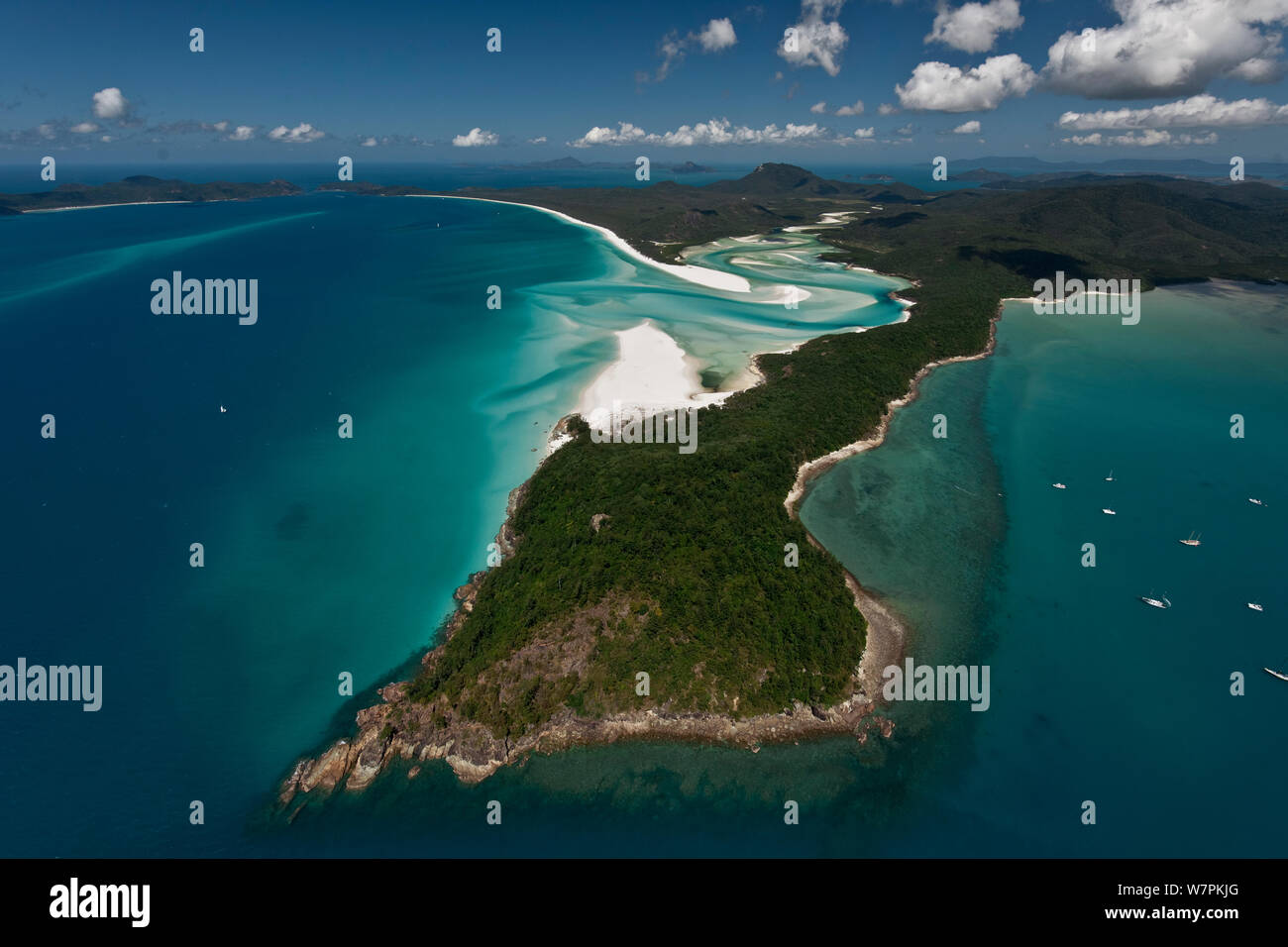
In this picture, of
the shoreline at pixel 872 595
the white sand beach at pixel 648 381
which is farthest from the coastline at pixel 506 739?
the white sand beach at pixel 648 381

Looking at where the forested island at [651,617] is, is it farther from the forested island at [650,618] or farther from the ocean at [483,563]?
the ocean at [483,563]

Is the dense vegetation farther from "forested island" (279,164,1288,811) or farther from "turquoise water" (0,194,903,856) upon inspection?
"turquoise water" (0,194,903,856)

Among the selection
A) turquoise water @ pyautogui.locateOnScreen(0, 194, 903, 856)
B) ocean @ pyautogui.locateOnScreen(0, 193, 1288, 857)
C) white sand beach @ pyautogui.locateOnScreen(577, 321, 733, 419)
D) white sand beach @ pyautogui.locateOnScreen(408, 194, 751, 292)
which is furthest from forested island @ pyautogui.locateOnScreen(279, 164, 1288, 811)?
white sand beach @ pyautogui.locateOnScreen(408, 194, 751, 292)
